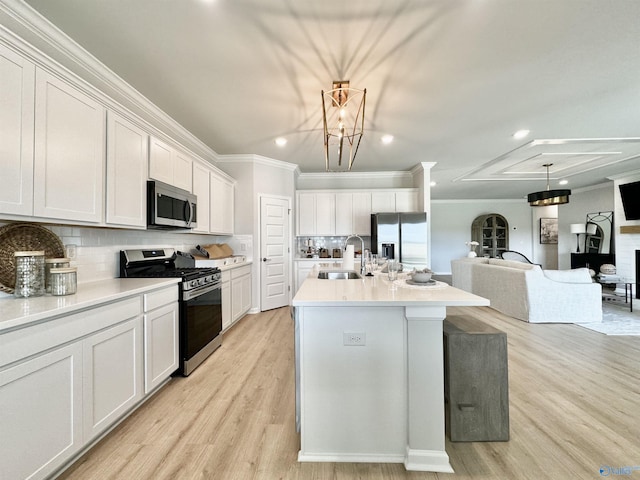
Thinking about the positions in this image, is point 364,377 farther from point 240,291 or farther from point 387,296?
point 240,291

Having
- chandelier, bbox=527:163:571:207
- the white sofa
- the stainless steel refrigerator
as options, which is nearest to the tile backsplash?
the stainless steel refrigerator

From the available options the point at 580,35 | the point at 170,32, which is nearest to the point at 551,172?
the point at 580,35

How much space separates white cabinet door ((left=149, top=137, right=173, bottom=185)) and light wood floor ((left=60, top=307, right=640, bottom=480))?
6.29 feet

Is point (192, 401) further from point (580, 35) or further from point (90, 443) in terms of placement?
point (580, 35)

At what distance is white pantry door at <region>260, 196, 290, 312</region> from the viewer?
187 inches

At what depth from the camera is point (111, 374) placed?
172cm

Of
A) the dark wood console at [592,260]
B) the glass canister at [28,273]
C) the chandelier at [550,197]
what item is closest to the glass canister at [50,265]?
the glass canister at [28,273]

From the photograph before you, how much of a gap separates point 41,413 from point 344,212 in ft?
16.0

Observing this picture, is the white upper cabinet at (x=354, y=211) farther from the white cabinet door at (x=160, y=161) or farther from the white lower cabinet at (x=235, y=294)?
the white cabinet door at (x=160, y=161)

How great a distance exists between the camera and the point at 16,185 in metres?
1.46

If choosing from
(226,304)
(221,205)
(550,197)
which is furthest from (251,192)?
(550,197)

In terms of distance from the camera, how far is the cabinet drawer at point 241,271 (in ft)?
12.7

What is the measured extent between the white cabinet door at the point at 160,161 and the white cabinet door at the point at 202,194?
1.71 feet

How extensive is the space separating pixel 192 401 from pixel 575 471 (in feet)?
8.00
